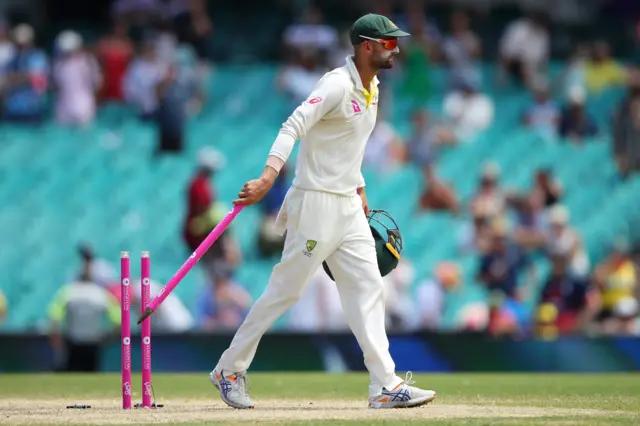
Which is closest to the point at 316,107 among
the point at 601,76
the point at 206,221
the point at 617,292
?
the point at 617,292

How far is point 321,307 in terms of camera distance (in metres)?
15.6

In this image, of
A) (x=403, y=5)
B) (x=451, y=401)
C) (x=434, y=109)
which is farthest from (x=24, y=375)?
(x=403, y=5)

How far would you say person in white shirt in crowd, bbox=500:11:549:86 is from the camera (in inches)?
815

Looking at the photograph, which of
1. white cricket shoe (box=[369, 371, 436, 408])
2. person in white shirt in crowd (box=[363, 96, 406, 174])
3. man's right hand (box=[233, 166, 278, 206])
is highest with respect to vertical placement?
person in white shirt in crowd (box=[363, 96, 406, 174])

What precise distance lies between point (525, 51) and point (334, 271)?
13.2m

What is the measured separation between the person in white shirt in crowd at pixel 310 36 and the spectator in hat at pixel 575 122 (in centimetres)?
344

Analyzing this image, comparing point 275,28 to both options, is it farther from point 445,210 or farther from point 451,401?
point 451,401

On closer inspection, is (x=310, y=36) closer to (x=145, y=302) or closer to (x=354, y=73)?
(x=354, y=73)

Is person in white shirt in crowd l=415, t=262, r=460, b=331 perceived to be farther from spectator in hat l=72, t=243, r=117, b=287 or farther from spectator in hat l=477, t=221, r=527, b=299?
spectator in hat l=72, t=243, r=117, b=287

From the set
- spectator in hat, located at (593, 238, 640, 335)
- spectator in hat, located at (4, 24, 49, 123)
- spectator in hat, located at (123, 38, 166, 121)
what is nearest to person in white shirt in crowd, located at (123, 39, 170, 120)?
spectator in hat, located at (123, 38, 166, 121)

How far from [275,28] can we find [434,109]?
2.95 meters

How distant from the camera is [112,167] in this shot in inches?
763

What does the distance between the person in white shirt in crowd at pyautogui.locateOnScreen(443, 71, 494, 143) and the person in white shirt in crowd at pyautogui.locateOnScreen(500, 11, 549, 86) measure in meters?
0.95

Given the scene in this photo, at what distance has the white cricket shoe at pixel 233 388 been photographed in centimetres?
825
